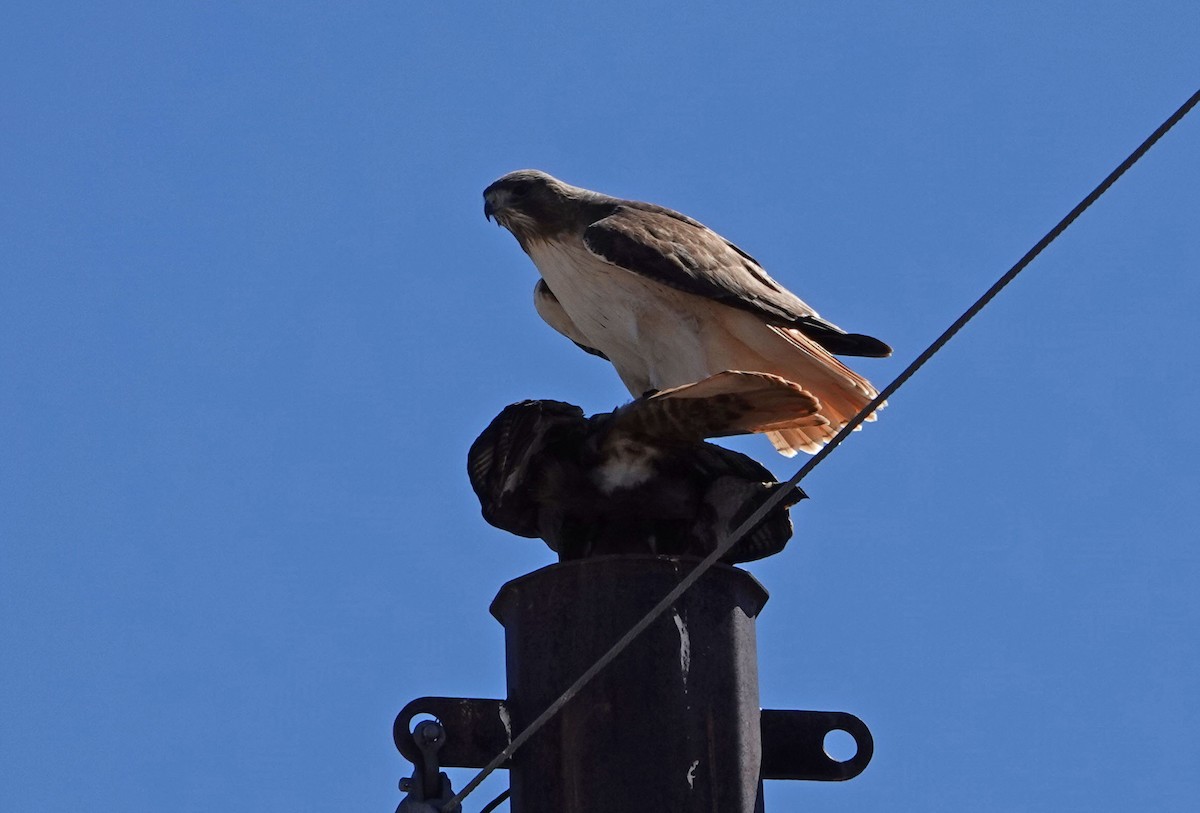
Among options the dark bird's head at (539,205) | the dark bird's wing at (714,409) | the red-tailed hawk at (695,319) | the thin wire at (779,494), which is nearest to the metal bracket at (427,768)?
the thin wire at (779,494)

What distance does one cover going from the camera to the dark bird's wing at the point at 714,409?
12.3 feet

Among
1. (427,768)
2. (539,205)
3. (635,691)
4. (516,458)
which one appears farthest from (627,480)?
(539,205)

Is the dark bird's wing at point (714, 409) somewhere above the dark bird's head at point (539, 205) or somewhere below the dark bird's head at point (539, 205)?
below

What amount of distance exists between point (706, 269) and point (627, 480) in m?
2.72

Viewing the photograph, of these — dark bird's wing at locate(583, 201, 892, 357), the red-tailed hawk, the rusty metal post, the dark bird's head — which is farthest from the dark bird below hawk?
the dark bird's head

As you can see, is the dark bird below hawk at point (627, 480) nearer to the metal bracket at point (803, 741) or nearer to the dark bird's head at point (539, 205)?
the metal bracket at point (803, 741)

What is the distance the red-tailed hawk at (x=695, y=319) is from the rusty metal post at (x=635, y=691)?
2785 mm

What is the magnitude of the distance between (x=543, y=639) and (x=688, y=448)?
619 millimetres

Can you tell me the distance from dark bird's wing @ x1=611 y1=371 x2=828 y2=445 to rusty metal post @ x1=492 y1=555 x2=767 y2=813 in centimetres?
38

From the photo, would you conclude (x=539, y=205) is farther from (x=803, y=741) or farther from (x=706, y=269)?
(x=803, y=741)

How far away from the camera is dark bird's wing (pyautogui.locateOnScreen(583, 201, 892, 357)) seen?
6352 millimetres

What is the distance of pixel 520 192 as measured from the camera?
734 cm

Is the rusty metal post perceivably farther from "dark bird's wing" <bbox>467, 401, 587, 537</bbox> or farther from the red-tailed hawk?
the red-tailed hawk

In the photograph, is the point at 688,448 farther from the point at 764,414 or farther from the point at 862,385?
the point at 862,385
